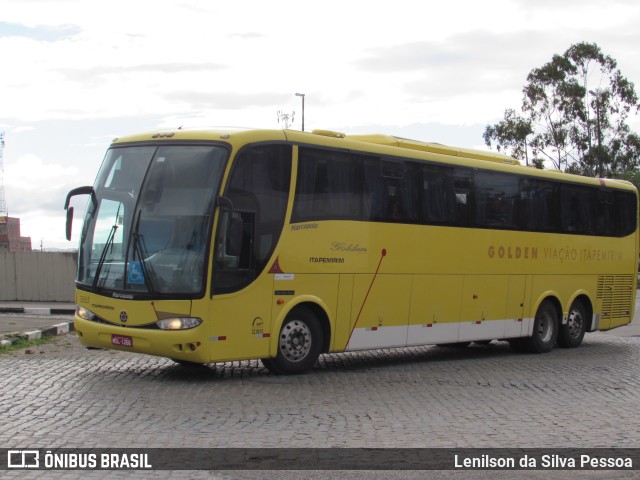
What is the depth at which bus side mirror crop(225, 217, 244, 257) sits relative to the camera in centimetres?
1222

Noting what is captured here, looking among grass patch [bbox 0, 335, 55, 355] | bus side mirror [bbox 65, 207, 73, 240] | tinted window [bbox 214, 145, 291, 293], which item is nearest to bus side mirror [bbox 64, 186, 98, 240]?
bus side mirror [bbox 65, 207, 73, 240]

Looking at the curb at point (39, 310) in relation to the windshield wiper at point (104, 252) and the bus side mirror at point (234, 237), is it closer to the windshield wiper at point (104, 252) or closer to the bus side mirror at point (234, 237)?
the windshield wiper at point (104, 252)

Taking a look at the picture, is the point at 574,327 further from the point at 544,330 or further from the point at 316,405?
the point at 316,405

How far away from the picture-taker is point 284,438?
28.2 feet

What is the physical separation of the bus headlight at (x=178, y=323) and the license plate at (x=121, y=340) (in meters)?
0.50

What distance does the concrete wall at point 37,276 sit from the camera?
100 feet

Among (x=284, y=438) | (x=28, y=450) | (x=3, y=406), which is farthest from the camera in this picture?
(x=3, y=406)

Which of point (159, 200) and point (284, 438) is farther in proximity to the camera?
point (159, 200)

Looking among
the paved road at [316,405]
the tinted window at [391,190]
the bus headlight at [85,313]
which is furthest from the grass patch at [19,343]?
the tinted window at [391,190]

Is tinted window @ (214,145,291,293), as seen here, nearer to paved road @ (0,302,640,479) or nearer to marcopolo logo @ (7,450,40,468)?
paved road @ (0,302,640,479)

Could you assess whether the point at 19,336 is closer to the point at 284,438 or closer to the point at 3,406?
the point at 3,406

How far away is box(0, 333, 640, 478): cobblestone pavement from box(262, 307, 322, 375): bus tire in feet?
0.96

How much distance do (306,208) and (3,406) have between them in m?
5.19

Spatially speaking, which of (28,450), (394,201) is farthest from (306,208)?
(28,450)
